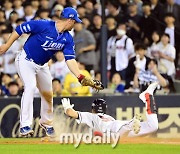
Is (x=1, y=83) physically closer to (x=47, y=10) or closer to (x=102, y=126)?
(x=47, y=10)

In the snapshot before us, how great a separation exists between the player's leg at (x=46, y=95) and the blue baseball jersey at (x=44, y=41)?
23 cm

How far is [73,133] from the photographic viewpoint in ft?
57.4

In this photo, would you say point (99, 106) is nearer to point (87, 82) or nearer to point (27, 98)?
point (87, 82)

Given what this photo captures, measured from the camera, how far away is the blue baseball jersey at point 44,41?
1434 cm

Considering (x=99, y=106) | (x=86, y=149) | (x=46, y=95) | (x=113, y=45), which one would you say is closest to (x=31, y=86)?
(x=46, y=95)

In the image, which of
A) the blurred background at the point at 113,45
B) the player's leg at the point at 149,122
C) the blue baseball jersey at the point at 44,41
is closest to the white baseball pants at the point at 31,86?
the blue baseball jersey at the point at 44,41

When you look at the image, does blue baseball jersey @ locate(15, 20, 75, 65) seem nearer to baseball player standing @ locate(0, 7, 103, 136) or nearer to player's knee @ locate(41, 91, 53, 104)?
baseball player standing @ locate(0, 7, 103, 136)

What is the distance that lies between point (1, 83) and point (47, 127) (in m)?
5.56

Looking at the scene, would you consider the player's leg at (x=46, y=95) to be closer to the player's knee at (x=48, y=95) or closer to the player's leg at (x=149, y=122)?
the player's knee at (x=48, y=95)

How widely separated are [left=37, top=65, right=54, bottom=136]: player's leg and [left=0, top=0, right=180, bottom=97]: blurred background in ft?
12.5

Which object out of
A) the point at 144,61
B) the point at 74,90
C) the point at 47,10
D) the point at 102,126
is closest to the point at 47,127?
the point at 102,126

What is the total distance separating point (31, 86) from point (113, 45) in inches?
268

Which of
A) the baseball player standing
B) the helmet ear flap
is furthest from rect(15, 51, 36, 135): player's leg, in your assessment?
the helmet ear flap

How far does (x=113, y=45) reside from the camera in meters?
20.8
